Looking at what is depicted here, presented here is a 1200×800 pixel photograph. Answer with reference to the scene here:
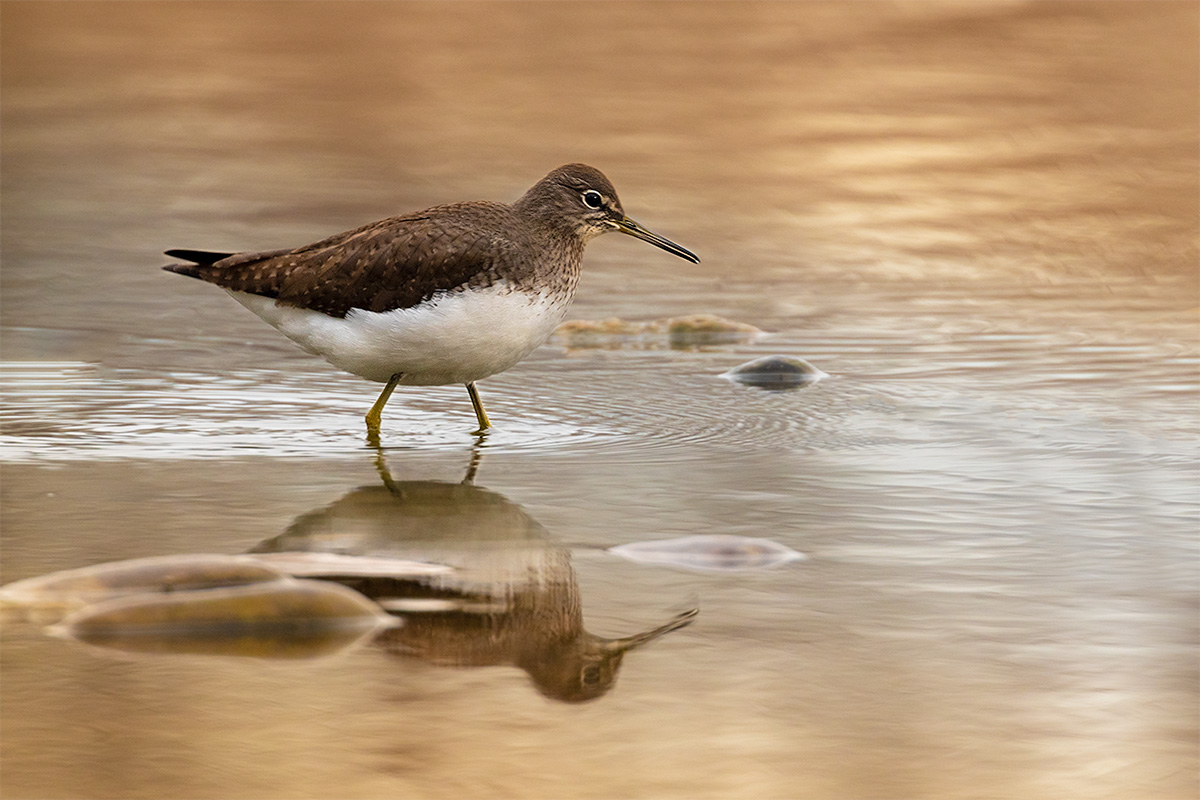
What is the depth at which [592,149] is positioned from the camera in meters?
16.1

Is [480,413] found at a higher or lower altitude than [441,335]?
lower

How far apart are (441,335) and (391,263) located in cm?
51

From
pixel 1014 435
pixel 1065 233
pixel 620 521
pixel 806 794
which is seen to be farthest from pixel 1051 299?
pixel 806 794

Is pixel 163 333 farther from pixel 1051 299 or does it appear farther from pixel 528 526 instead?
pixel 1051 299

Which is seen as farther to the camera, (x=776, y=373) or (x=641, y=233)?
(x=776, y=373)

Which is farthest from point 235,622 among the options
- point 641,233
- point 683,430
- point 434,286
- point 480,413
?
point 641,233

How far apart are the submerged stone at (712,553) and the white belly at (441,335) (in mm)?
2022

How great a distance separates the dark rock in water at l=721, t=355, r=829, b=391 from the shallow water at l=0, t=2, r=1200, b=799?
268mm

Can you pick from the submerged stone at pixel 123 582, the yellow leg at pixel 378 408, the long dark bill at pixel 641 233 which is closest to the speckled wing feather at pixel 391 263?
the yellow leg at pixel 378 408

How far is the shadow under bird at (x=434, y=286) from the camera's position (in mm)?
7738

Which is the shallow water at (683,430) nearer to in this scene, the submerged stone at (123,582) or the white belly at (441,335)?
the submerged stone at (123,582)

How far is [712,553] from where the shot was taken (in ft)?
19.4

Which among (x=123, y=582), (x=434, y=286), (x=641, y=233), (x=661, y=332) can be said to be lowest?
(x=123, y=582)

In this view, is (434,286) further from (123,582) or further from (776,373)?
(123,582)
